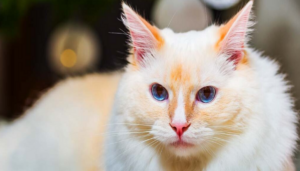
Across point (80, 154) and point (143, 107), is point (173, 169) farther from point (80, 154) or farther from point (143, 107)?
point (80, 154)

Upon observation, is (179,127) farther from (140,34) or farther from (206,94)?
(140,34)

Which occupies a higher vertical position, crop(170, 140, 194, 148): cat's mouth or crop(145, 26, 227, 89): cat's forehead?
crop(145, 26, 227, 89): cat's forehead

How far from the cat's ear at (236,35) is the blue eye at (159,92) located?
15cm

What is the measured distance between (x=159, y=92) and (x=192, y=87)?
8 centimetres

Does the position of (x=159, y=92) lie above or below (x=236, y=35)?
below

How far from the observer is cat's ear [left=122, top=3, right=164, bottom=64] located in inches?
30.6

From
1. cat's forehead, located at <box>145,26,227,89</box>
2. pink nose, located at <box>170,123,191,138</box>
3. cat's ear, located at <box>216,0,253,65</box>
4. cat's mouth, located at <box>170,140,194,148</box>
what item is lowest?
cat's mouth, located at <box>170,140,194,148</box>

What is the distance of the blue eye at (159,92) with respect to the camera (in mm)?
771

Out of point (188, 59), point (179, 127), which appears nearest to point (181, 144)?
point (179, 127)

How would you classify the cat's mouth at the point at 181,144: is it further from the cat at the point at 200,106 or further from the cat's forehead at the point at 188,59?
the cat's forehead at the point at 188,59

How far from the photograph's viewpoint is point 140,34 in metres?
0.81

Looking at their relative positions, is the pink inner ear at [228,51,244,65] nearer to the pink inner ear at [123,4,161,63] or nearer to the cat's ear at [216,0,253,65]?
the cat's ear at [216,0,253,65]

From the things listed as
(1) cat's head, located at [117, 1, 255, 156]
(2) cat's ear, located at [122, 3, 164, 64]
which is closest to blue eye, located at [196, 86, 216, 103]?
(1) cat's head, located at [117, 1, 255, 156]

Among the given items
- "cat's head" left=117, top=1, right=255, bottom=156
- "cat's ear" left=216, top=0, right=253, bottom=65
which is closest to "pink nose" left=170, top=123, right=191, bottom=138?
"cat's head" left=117, top=1, right=255, bottom=156
